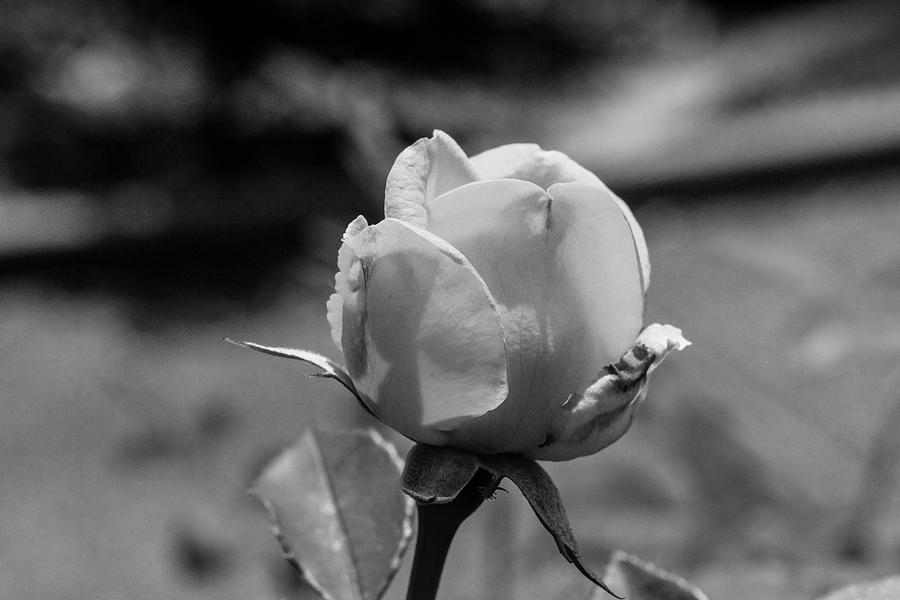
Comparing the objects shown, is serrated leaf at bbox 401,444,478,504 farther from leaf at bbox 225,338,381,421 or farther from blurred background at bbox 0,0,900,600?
blurred background at bbox 0,0,900,600

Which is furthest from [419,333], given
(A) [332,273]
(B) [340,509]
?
(A) [332,273]

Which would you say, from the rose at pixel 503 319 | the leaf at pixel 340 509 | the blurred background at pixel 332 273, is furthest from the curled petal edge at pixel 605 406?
the blurred background at pixel 332 273

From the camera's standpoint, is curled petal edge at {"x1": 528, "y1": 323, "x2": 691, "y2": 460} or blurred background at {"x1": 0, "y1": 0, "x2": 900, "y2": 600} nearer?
curled petal edge at {"x1": 528, "y1": 323, "x2": 691, "y2": 460}

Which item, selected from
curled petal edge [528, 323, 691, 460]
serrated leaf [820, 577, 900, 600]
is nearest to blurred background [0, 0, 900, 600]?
serrated leaf [820, 577, 900, 600]

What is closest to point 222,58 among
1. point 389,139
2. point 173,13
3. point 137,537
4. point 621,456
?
point 173,13

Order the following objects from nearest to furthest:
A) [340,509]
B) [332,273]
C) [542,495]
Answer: [542,495], [340,509], [332,273]

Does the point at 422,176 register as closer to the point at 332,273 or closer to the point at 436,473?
the point at 436,473

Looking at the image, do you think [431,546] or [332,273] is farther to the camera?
[332,273]
